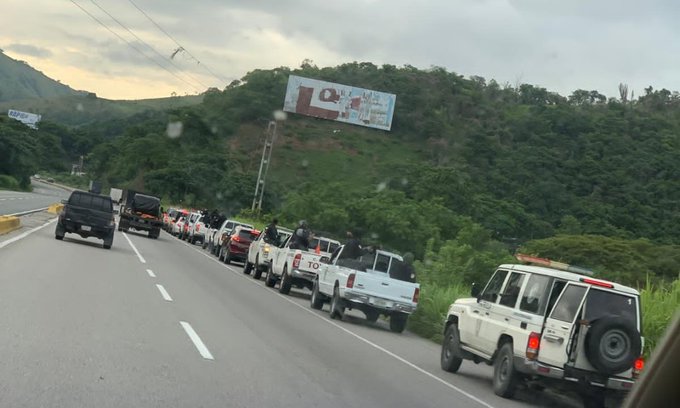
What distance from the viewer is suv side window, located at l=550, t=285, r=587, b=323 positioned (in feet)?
37.1

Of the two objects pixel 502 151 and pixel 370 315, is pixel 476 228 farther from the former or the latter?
pixel 502 151

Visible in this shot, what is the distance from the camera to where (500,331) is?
12.5 metres

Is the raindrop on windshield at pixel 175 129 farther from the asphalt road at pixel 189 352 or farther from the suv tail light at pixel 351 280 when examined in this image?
the suv tail light at pixel 351 280

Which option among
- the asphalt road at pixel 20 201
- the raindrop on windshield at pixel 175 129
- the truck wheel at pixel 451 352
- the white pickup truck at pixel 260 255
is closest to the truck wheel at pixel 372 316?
the white pickup truck at pixel 260 255

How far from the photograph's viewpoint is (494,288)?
13.4m

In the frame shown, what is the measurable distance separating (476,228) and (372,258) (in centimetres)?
2328

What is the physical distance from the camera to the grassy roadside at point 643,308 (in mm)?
13961

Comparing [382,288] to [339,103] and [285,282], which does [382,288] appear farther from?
[339,103]

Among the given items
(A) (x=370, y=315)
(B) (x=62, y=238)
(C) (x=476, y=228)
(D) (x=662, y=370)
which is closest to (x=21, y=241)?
(B) (x=62, y=238)

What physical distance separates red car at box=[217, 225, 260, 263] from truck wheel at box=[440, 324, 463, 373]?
19.8 m

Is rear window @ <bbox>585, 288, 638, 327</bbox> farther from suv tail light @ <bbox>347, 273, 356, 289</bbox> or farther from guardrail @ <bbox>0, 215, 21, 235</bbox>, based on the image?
guardrail @ <bbox>0, 215, 21, 235</bbox>

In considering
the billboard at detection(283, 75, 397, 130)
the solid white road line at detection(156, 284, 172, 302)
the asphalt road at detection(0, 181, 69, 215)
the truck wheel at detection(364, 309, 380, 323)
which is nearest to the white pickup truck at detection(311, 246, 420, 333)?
the truck wheel at detection(364, 309, 380, 323)

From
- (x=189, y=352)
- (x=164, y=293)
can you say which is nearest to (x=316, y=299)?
(x=164, y=293)

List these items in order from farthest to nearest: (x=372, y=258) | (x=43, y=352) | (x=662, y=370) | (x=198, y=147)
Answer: (x=198, y=147)
(x=372, y=258)
(x=43, y=352)
(x=662, y=370)
